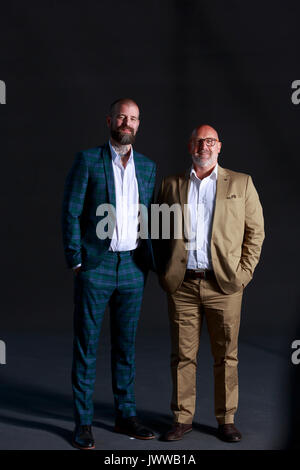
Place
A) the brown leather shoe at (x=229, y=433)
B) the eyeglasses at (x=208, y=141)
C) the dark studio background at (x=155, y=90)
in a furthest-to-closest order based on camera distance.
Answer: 1. the dark studio background at (x=155, y=90)
2. the brown leather shoe at (x=229, y=433)
3. the eyeglasses at (x=208, y=141)

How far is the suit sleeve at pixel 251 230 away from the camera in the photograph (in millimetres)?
3514

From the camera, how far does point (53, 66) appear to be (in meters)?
6.26

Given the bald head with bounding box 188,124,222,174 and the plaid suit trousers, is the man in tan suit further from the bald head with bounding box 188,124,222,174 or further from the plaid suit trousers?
the plaid suit trousers

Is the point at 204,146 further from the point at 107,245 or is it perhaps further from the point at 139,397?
the point at 139,397

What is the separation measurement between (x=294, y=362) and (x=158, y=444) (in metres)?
1.80

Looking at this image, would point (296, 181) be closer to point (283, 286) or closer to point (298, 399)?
point (283, 286)

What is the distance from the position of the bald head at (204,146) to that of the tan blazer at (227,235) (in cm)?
10

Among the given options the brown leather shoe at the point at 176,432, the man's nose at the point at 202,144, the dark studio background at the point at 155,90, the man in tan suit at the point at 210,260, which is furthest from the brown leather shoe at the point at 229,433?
the dark studio background at the point at 155,90

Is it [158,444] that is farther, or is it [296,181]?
[296,181]

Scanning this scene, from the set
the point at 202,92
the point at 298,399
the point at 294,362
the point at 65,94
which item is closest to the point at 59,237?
the point at 65,94

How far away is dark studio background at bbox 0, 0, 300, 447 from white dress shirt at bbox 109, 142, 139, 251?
2.80 m

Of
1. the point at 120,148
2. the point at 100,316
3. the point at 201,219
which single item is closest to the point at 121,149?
the point at 120,148

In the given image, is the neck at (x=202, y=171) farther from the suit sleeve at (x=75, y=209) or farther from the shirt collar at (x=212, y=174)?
the suit sleeve at (x=75, y=209)

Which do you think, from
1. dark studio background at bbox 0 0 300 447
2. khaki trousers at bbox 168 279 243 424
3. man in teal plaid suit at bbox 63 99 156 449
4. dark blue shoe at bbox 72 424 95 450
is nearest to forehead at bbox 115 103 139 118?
man in teal plaid suit at bbox 63 99 156 449
